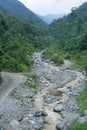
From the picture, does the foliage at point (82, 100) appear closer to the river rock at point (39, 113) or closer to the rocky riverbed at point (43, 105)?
the rocky riverbed at point (43, 105)

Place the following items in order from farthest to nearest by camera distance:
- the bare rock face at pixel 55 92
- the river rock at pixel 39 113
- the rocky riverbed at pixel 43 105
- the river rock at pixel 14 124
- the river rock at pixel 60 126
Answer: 1. the bare rock face at pixel 55 92
2. the river rock at pixel 39 113
3. the rocky riverbed at pixel 43 105
4. the river rock at pixel 60 126
5. the river rock at pixel 14 124

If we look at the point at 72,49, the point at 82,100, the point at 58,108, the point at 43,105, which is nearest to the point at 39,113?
the point at 58,108

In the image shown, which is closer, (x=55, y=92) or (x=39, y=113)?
(x=39, y=113)

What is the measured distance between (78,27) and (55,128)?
90643 millimetres

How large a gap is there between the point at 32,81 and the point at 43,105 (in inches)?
558

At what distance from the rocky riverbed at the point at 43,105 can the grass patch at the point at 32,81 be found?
33.2 inches

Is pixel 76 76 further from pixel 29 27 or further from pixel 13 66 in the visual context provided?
Result: pixel 29 27

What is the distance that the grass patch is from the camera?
188ft

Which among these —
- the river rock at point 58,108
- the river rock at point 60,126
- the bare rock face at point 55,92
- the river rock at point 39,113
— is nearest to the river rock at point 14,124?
the river rock at point 39,113

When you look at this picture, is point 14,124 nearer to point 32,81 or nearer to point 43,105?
point 43,105

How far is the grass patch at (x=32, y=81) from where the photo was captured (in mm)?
57419

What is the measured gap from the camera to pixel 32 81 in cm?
6028

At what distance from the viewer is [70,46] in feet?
354

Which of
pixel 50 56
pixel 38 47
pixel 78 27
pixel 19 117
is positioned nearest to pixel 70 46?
pixel 50 56
